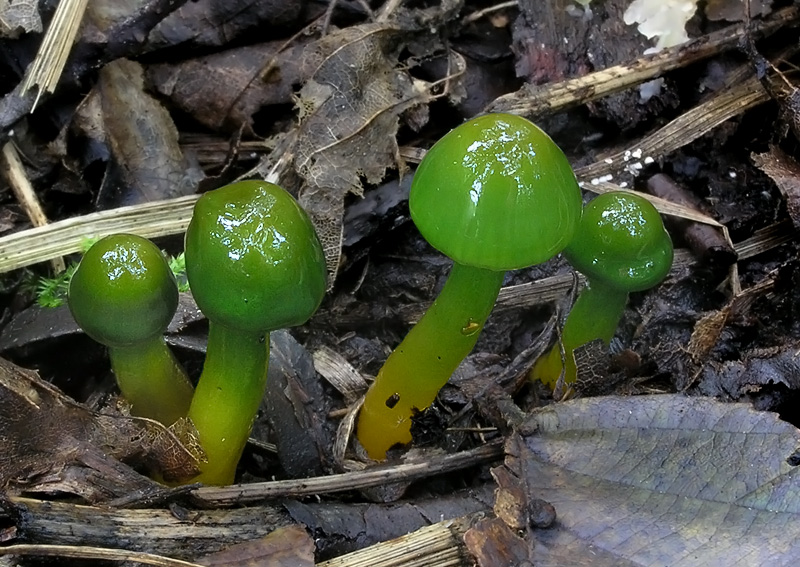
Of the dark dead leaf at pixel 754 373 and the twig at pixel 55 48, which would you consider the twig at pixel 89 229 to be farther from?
the dark dead leaf at pixel 754 373

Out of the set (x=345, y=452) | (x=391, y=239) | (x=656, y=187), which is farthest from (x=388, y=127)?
(x=345, y=452)

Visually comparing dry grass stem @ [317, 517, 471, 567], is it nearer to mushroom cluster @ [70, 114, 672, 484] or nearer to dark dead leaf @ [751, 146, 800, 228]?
mushroom cluster @ [70, 114, 672, 484]

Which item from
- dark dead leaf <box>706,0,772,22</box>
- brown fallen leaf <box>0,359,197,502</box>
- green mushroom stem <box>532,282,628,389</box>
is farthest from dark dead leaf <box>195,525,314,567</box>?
dark dead leaf <box>706,0,772,22</box>

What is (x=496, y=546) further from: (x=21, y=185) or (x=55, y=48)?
(x=55, y=48)

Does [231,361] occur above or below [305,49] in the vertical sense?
below

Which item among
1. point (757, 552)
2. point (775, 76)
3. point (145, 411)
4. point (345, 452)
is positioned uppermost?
point (775, 76)

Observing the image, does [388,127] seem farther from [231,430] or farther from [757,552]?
[757,552]
